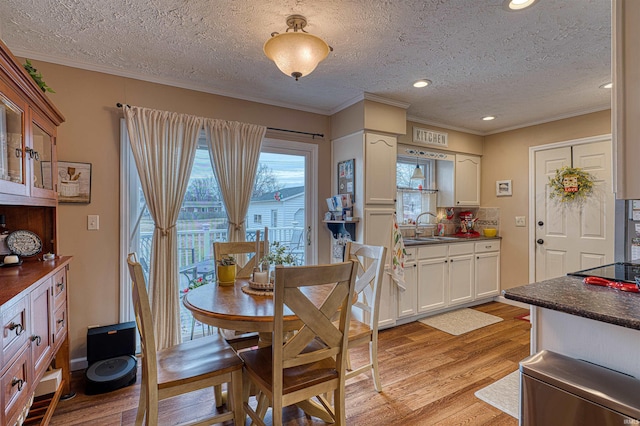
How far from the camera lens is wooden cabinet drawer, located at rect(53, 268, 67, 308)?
76.8 inches

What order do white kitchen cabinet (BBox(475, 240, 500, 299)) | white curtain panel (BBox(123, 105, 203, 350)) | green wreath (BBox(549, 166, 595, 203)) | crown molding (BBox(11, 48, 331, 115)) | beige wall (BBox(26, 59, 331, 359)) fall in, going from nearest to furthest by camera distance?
1. crown molding (BBox(11, 48, 331, 115))
2. beige wall (BBox(26, 59, 331, 359))
3. white curtain panel (BBox(123, 105, 203, 350))
4. green wreath (BBox(549, 166, 595, 203))
5. white kitchen cabinet (BBox(475, 240, 500, 299))

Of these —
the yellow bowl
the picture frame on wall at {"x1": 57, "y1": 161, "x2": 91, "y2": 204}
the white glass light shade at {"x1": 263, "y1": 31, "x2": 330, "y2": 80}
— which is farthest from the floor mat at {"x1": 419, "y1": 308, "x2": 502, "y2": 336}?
the picture frame on wall at {"x1": 57, "y1": 161, "x2": 91, "y2": 204}

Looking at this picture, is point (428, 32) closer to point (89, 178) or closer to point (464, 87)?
point (464, 87)

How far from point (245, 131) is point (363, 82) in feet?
3.97

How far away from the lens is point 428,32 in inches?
83.9

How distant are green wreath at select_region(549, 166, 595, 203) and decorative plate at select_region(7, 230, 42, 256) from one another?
509 centimetres

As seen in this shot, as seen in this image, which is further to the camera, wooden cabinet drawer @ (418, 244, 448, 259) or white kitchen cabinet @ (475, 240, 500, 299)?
white kitchen cabinet @ (475, 240, 500, 299)

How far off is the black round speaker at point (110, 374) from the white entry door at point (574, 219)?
456 centimetres

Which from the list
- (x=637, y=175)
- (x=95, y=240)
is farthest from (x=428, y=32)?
(x=95, y=240)

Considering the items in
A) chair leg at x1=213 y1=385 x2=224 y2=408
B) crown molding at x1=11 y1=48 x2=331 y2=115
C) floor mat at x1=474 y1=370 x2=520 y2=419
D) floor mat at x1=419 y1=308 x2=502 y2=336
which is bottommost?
floor mat at x1=474 y1=370 x2=520 y2=419

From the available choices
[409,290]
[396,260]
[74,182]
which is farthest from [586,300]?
[74,182]

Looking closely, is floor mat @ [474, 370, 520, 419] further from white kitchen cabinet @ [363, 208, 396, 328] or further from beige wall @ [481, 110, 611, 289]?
beige wall @ [481, 110, 611, 289]

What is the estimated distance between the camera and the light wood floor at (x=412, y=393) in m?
1.99

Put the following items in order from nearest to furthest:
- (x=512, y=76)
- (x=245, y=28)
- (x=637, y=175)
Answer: (x=637, y=175) < (x=245, y=28) < (x=512, y=76)
